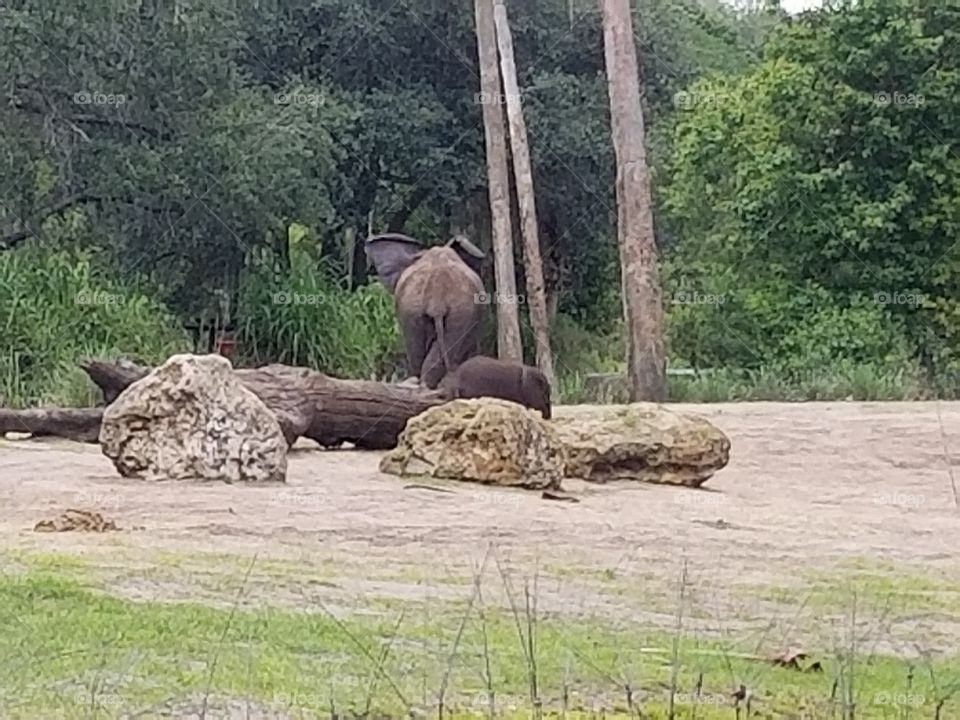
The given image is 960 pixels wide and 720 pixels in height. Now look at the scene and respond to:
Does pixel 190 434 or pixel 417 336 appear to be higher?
pixel 417 336

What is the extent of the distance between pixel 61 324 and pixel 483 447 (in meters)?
10.1

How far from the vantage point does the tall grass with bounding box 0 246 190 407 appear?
18922mm

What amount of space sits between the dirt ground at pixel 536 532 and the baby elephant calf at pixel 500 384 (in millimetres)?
1096

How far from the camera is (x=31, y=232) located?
23938mm

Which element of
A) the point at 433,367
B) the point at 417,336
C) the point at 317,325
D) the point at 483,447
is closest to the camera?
the point at 483,447

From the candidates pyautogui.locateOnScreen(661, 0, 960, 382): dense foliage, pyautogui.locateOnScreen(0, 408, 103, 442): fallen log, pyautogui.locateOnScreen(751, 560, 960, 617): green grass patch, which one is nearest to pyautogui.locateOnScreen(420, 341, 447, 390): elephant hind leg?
pyautogui.locateOnScreen(0, 408, 103, 442): fallen log

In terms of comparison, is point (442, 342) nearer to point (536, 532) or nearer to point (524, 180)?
point (524, 180)

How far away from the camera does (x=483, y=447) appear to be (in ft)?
36.0

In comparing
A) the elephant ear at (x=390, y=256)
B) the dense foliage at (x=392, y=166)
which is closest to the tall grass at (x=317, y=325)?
the dense foliage at (x=392, y=166)

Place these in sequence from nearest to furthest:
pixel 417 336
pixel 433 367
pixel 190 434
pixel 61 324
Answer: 1. pixel 190 434
2. pixel 433 367
3. pixel 417 336
4. pixel 61 324

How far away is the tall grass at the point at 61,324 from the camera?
62.1ft

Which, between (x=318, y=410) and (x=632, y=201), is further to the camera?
(x=632, y=201)

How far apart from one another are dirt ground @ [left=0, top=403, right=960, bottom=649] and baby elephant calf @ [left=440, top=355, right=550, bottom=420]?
110 centimetres

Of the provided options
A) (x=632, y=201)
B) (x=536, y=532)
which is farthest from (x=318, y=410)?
(x=632, y=201)
